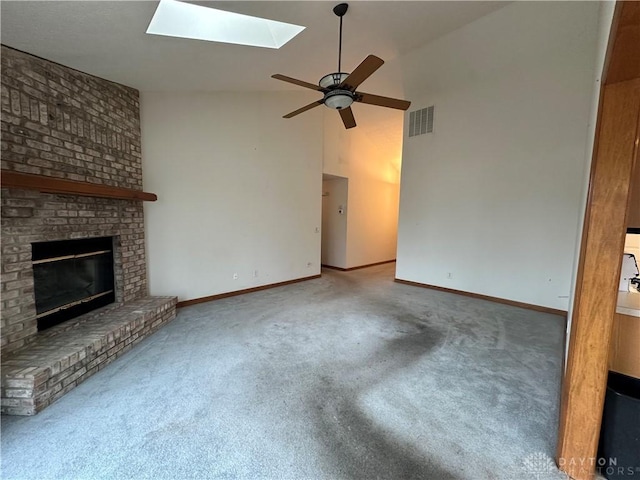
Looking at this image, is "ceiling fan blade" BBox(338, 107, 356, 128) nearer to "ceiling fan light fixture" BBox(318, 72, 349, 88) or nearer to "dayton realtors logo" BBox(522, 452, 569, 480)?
"ceiling fan light fixture" BBox(318, 72, 349, 88)

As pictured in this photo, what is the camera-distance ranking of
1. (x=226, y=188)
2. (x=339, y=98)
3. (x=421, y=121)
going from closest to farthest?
(x=339, y=98) → (x=226, y=188) → (x=421, y=121)

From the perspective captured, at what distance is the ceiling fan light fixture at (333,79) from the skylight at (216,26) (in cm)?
79

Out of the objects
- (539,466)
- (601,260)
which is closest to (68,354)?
(539,466)

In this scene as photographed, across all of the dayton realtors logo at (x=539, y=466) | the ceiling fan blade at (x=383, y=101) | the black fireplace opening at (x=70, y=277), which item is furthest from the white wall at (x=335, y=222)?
the dayton realtors logo at (x=539, y=466)

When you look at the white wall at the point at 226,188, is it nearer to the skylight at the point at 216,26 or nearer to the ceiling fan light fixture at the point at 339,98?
the skylight at the point at 216,26

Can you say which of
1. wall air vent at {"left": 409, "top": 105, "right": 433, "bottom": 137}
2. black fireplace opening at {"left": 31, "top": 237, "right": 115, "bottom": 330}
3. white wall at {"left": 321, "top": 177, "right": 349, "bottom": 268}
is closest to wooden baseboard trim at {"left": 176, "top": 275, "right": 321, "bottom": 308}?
black fireplace opening at {"left": 31, "top": 237, "right": 115, "bottom": 330}

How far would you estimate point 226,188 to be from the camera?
4461 mm

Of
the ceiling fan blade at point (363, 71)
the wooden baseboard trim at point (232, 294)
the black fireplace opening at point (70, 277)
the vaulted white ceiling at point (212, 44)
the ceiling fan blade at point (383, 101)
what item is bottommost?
the wooden baseboard trim at point (232, 294)

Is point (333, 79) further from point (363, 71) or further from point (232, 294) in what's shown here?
point (232, 294)

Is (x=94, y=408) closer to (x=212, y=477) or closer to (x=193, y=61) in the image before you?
(x=212, y=477)

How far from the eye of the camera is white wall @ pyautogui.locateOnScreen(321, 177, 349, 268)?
6.77 metres

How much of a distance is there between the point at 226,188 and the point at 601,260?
4.39 metres

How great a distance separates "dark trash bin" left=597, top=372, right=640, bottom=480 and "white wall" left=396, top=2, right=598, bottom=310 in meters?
2.77

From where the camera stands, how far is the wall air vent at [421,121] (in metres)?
5.10
